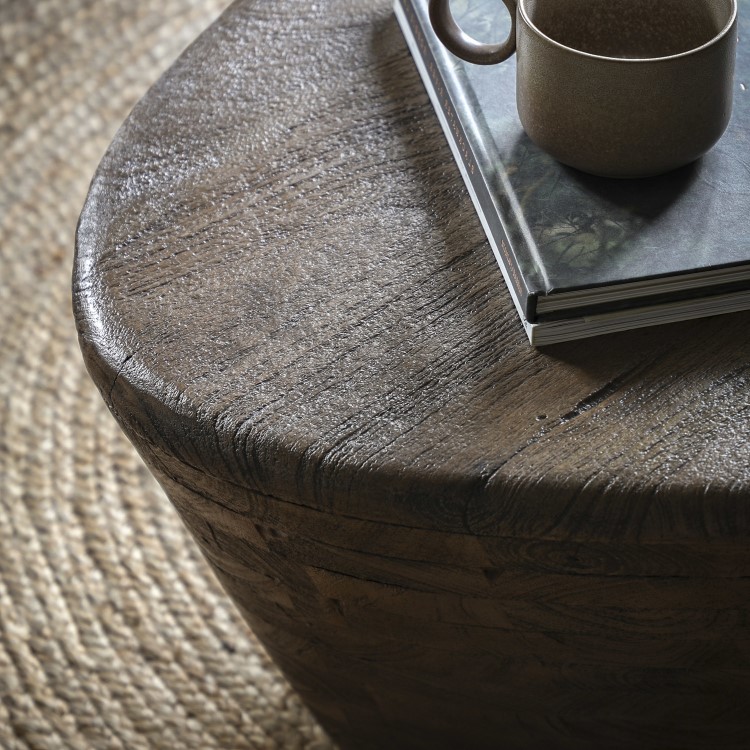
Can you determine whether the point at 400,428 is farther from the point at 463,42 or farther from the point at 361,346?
the point at 463,42

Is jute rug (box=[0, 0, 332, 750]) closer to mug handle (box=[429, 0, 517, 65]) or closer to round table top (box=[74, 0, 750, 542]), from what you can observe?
round table top (box=[74, 0, 750, 542])

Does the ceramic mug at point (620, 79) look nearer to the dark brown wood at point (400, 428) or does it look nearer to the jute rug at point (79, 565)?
the dark brown wood at point (400, 428)

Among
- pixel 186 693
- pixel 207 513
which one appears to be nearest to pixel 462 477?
pixel 207 513

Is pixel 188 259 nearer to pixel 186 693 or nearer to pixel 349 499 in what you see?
pixel 349 499

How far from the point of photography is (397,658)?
686 millimetres

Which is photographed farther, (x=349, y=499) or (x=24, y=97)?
(x=24, y=97)

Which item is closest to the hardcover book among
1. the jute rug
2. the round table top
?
the round table top

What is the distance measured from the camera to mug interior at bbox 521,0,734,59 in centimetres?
64

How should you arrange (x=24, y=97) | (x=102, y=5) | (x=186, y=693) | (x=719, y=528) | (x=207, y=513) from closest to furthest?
(x=719, y=528) → (x=207, y=513) → (x=186, y=693) → (x=24, y=97) → (x=102, y=5)

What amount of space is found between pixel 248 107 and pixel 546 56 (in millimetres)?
252

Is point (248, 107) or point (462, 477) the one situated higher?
point (248, 107)

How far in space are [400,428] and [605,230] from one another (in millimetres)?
161

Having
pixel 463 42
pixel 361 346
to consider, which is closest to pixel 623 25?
pixel 463 42

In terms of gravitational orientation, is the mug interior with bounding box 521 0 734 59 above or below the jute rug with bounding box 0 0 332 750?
above
